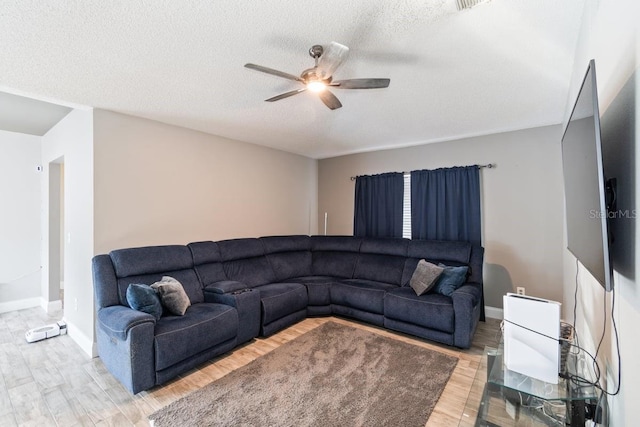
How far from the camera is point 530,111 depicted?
3080 mm

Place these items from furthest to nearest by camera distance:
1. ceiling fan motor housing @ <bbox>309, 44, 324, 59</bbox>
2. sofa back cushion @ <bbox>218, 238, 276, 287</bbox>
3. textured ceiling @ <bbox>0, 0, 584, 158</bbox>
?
sofa back cushion @ <bbox>218, 238, 276, 287</bbox> < ceiling fan motor housing @ <bbox>309, 44, 324, 59</bbox> < textured ceiling @ <bbox>0, 0, 584, 158</bbox>

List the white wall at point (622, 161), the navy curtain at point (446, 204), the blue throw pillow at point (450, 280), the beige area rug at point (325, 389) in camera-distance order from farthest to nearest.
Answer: the navy curtain at point (446, 204), the blue throw pillow at point (450, 280), the beige area rug at point (325, 389), the white wall at point (622, 161)

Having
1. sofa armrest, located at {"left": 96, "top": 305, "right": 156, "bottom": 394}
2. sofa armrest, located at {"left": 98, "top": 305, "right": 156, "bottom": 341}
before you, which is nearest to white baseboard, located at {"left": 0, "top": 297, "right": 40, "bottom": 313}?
sofa armrest, located at {"left": 98, "top": 305, "right": 156, "bottom": 341}

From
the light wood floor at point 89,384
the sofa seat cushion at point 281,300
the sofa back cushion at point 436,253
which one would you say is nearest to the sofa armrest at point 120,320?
the light wood floor at point 89,384

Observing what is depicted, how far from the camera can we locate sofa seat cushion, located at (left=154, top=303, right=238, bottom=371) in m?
2.29

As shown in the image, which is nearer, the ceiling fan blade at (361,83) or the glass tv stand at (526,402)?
the glass tv stand at (526,402)

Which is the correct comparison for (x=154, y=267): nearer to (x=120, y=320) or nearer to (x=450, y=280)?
(x=120, y=320)

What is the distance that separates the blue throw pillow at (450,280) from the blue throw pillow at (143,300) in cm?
296

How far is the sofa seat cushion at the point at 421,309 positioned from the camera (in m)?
2.96

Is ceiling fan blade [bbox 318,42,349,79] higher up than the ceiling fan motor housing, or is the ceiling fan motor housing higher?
the ceiling fan motor housing

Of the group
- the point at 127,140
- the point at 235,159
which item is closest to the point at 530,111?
the point at 235,159

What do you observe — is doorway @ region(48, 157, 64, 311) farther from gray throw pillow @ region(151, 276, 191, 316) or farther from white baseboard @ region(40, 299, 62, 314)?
gray throw pillow @ region(151, 276, 191, 316)

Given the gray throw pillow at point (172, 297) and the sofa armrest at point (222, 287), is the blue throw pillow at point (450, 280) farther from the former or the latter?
the gray throw pillow at point (172, 297)

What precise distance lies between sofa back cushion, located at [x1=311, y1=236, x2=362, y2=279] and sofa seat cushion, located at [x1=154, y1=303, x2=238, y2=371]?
6.55 feet
